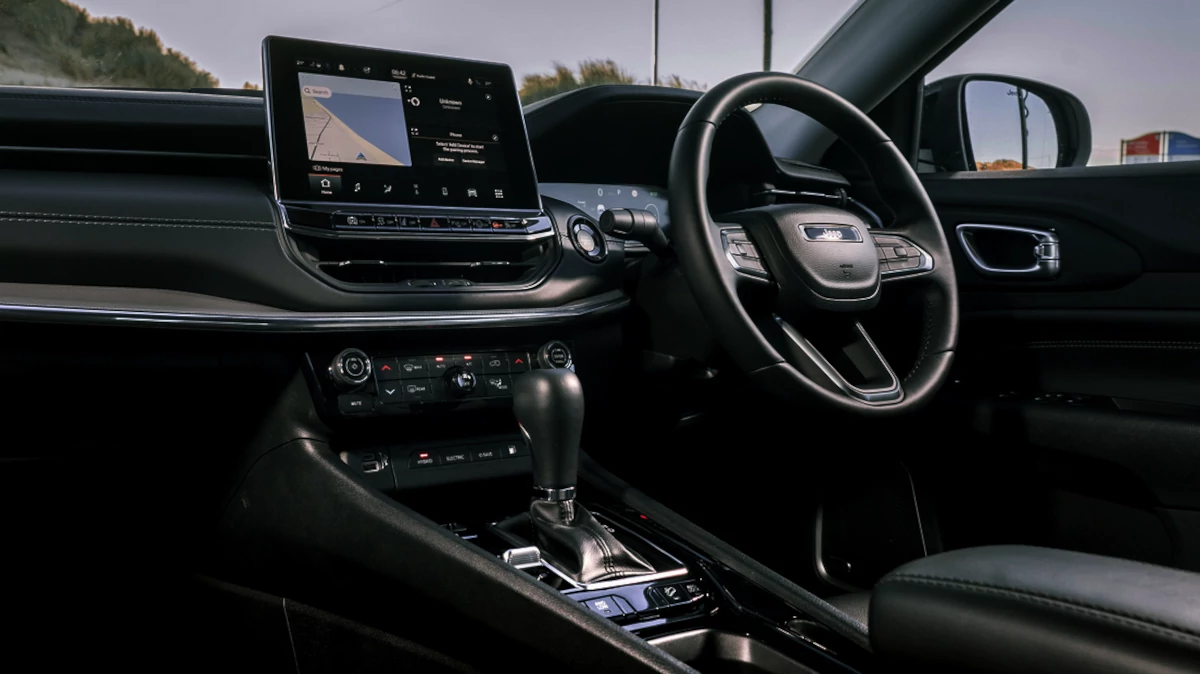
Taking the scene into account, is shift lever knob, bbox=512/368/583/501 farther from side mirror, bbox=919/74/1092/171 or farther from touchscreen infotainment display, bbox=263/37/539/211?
side mirror, bbox=919/74/1092/171

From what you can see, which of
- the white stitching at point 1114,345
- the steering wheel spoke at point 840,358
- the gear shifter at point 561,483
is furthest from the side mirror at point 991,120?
A: the gear shifter at point 561,483

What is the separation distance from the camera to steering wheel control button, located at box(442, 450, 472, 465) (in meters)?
1.64

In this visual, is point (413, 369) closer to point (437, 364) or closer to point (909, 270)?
point (437, 364)

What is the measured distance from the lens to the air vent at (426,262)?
5.08 feet

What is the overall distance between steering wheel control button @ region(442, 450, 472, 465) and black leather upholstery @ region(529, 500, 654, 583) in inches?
6.2

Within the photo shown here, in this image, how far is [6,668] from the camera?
64.2 inches

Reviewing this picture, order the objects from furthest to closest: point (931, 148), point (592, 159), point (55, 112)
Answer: point (931, 148)
point (592, 159)
point (55, 112)

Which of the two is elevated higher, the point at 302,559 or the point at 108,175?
the point at 108,175

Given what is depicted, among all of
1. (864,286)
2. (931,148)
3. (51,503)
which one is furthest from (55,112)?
(931,148)

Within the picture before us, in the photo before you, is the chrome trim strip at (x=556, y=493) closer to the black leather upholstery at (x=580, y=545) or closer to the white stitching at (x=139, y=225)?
the black leather upholstery at (x=580, y=545)

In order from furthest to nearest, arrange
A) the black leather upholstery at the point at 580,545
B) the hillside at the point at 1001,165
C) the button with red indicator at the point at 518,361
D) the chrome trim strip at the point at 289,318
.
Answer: the hillside at the point at 1001,165 → the button with red indicator at the point at 518,361 → the black leather upholstery at the point at 580,545 → the chrome trim strip at the point at 289,318

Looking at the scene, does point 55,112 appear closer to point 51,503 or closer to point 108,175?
point 108,175

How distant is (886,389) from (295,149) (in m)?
0.99

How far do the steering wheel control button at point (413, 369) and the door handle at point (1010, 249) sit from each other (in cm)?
142
